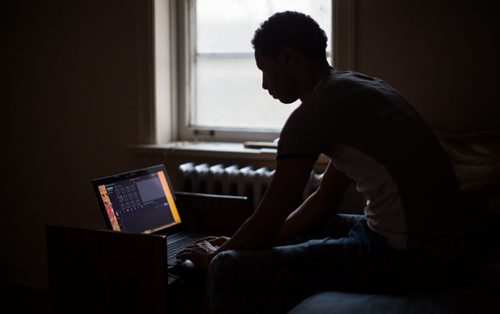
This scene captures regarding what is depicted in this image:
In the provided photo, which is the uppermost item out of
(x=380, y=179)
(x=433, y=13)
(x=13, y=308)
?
(x=433, y=13)

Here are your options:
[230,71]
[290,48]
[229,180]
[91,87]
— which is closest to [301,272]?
[290,48]

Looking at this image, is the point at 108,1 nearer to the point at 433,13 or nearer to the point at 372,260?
the point at 433,13

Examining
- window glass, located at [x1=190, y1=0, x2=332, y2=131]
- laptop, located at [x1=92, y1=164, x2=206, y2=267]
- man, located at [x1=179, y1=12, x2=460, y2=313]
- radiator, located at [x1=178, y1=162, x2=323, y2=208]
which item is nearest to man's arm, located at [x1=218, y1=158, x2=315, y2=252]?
man, located at [x1=179, y1=12, x2=460, y2=313]

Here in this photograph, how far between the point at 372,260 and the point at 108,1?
75.1 inches

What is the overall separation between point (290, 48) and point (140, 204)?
0.82 metres

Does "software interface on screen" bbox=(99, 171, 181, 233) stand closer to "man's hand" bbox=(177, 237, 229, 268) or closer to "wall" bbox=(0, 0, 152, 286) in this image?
"man's hand" bbox=(177, 237, 229, 268)

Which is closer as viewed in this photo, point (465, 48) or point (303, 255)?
point (303, 255)

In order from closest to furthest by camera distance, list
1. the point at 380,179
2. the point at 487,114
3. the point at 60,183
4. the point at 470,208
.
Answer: the point at 380,179
the point at 470,208
the point at 487,114
the point at 60,183

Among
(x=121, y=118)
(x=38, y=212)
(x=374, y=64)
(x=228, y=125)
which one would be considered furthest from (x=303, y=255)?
(x=38, y=212)

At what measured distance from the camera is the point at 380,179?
1.49 meters

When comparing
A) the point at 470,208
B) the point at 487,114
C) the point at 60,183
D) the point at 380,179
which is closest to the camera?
the point at 380,179

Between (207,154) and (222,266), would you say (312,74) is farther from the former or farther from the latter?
(207,154)

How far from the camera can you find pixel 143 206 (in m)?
2.07

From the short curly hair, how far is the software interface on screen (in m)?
0.75
